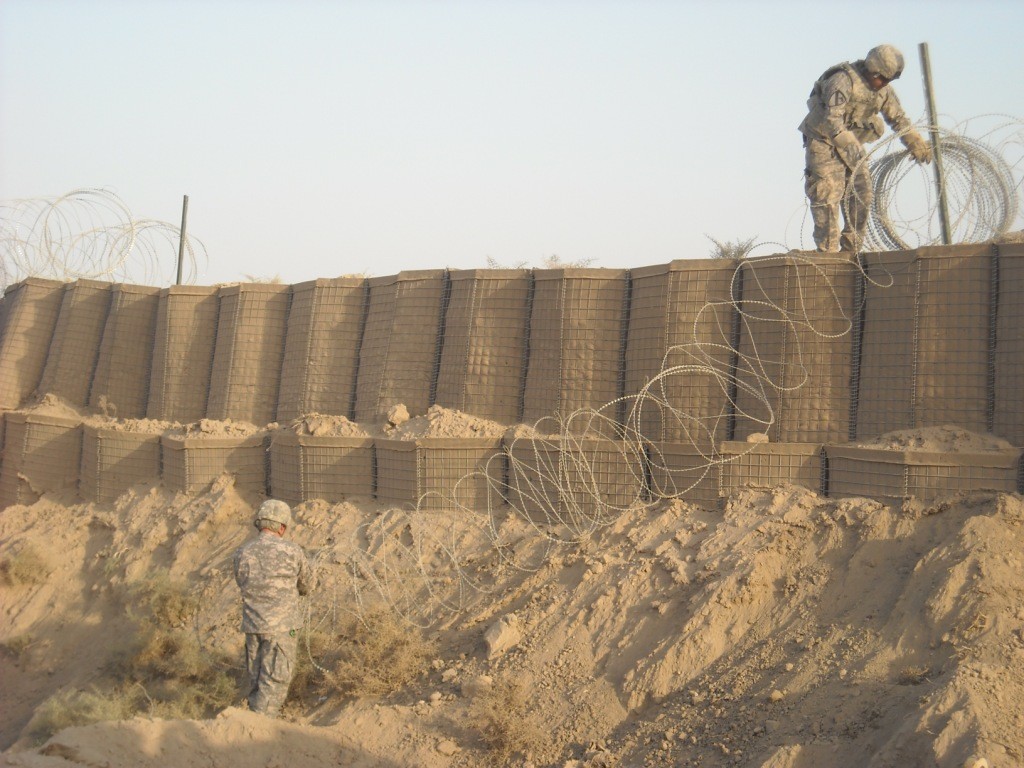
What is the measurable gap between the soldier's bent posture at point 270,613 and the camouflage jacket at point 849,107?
490 cm

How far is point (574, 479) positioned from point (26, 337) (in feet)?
22.8

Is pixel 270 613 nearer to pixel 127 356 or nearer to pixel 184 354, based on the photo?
pixel 184 354

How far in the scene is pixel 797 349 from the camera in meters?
7.35

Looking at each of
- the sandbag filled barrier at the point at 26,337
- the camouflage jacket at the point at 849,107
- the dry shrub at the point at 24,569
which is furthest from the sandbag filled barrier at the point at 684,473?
the sandbag filled barrier at the point at 26,337

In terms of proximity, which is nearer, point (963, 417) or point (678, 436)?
point (963, 417)

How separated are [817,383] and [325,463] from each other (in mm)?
3922

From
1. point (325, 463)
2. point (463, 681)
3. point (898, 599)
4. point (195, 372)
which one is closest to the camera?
point (898, 599)

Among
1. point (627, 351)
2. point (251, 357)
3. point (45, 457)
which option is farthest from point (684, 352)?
point (45, 457)

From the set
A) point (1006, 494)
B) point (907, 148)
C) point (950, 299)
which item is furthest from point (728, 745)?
point (907, 148)

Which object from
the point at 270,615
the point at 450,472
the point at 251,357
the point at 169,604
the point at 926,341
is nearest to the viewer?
the point at 270,615

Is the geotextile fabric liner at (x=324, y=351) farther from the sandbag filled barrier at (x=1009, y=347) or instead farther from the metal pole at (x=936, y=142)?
the sandbag filled barrier at (x=1009, y=347)

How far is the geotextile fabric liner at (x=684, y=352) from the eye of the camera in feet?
24.7

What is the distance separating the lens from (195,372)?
10711mm

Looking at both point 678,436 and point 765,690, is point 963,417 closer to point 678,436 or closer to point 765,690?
point 678,436
